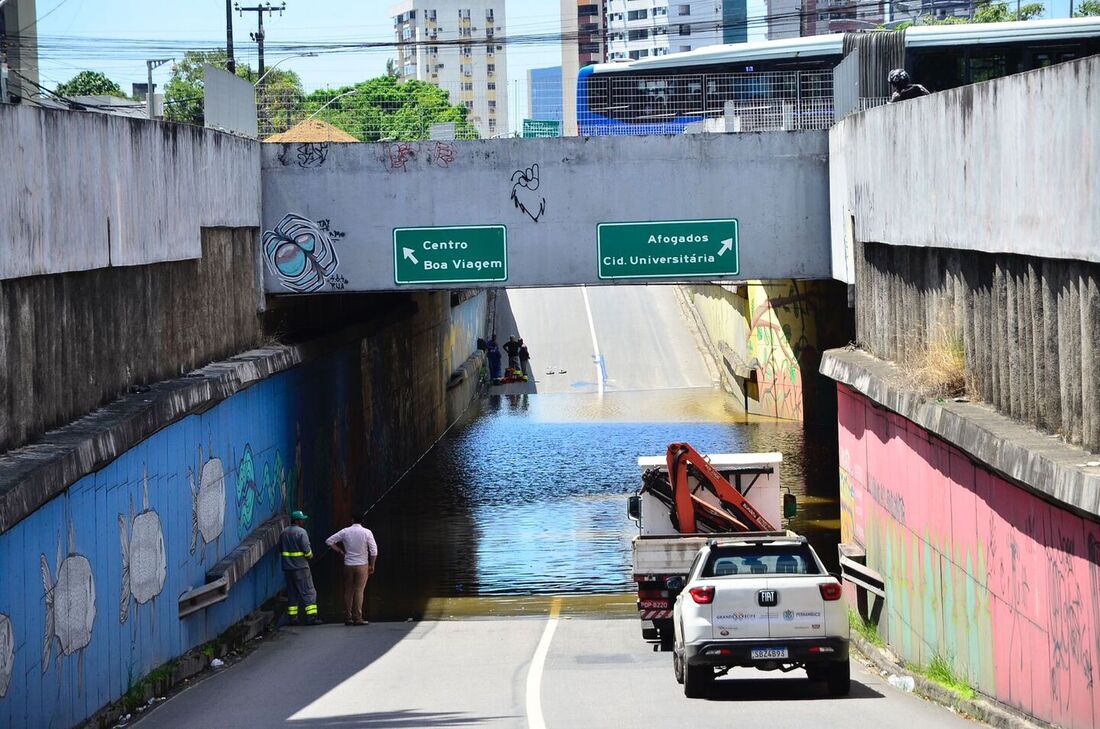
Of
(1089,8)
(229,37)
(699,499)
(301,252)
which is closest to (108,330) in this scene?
(699,499)

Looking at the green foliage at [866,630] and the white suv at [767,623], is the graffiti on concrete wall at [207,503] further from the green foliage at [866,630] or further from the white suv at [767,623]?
the green foliage at [866,630]

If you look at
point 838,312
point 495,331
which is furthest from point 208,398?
point 495,331

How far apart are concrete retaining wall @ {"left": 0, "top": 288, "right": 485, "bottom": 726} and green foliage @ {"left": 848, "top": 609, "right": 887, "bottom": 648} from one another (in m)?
8.07

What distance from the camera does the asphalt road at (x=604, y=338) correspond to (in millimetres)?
55812

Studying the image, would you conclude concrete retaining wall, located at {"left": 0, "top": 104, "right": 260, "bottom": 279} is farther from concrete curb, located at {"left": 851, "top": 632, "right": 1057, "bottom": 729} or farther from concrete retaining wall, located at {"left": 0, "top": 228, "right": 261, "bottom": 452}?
concrete curb, located at {"left": 851, "top": 632, "right": 1057, "bottom": 729}

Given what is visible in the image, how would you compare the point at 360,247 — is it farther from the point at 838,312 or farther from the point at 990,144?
the point at 838,312

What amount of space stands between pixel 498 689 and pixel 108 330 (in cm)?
557

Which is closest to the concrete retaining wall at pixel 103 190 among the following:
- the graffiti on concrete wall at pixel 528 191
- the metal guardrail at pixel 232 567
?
the metal guardrail at pixel 232 567

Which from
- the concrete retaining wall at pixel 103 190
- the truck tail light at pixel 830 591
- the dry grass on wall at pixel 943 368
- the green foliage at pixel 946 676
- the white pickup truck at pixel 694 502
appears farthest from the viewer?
the white pickup truck at pixel 694 502

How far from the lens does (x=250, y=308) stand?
77.4 feet

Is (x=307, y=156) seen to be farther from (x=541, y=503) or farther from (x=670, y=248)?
(x=541, y=503)

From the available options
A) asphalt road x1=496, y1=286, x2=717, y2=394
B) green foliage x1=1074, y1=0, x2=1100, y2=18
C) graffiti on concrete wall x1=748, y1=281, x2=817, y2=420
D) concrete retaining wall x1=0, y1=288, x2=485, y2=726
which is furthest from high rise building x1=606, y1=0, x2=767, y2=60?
concrete retaining wall x1=0, y1=288, x2=485, y2=726

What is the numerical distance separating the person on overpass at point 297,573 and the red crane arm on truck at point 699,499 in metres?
5.52

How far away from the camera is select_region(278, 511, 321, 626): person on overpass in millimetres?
21719
